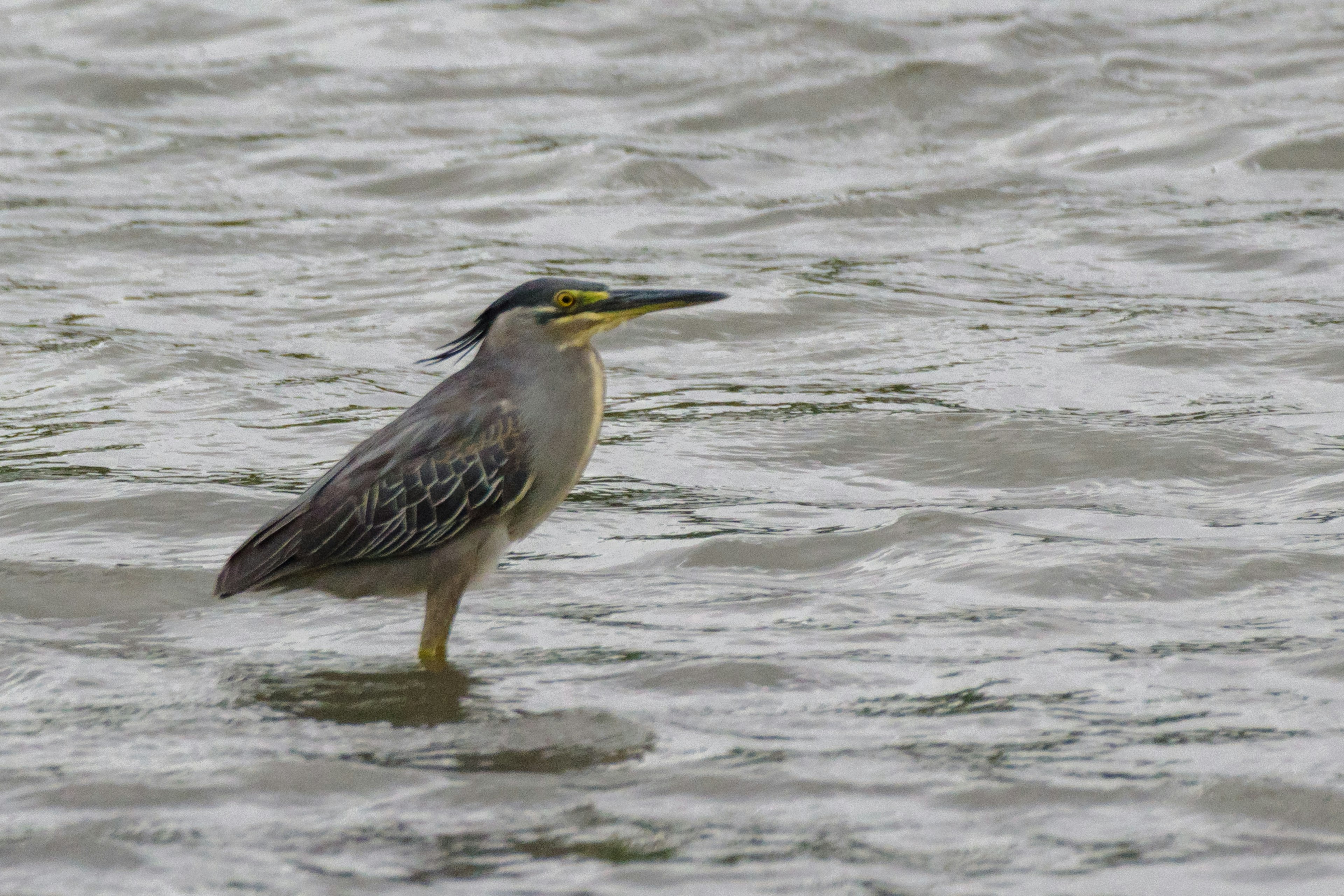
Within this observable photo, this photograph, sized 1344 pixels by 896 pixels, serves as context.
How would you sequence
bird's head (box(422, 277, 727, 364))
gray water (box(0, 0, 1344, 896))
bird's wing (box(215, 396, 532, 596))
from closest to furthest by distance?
gray water (box(0, 0, 1344, 896)), bird's wing (box(215, 396, 532, 596)), bird's head (box(422, 277, 727, 364))

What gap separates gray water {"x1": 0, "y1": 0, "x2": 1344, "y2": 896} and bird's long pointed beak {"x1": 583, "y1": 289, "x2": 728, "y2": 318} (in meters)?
1.09

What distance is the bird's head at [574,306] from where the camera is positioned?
21.1 ft

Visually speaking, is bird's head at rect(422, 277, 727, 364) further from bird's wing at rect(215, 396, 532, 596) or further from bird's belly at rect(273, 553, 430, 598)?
bird's belly at rect(273, 553, 430, 598)

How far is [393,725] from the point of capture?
5934 mm

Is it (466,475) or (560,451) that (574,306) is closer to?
(560,451)

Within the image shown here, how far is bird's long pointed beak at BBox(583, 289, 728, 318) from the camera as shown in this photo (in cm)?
641

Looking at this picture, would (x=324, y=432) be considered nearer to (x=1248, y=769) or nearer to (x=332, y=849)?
(x=332, y=849)

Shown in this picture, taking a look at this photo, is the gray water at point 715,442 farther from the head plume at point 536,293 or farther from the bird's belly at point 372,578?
the head plume at point 536,293

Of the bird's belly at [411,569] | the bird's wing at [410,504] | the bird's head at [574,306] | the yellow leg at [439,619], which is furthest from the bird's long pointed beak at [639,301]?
the yellow leg at [439,619]

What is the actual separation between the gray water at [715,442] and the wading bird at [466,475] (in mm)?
302

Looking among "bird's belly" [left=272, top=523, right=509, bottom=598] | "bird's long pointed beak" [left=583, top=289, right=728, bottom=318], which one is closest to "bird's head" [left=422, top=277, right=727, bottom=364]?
"bird's long pointed beak" [left=583, top=289, right=728, bottom=318]

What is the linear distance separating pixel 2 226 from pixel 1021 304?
6.56 metres

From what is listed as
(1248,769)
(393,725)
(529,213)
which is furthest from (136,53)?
(1248,769)

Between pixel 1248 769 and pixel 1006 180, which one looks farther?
pixel 1006 180
